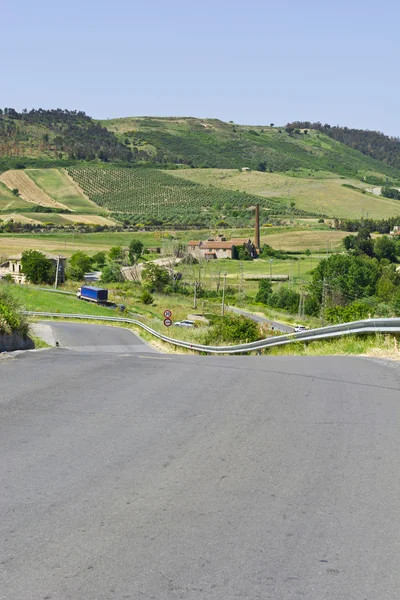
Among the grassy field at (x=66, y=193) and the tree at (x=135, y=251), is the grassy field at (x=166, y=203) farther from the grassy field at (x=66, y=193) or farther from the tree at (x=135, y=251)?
the tree at (x=135, y=251)

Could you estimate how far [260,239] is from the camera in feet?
470

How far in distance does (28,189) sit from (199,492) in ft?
617

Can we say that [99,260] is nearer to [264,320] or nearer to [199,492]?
[264,320]

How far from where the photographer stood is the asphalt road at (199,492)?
4348 millimetres

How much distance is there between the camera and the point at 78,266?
98438 millimetres

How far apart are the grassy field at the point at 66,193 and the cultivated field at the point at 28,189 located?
1.40 m

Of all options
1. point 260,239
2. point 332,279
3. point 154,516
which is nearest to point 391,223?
point 260,239

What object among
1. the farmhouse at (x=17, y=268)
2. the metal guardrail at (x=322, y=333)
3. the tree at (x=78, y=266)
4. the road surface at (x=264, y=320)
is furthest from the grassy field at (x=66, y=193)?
the metal guardrail at (x=322, y=333)

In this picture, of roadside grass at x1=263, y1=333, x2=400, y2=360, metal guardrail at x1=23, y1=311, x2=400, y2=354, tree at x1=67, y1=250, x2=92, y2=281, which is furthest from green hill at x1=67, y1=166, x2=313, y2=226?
roadside grass at x1=263, y1=333, x2=400, y2=360

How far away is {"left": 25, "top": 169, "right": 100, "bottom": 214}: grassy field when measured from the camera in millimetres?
179125

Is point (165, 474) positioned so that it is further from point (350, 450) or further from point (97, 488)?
point (350, 450)

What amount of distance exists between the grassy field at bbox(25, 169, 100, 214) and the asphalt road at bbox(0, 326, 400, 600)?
166682 mm

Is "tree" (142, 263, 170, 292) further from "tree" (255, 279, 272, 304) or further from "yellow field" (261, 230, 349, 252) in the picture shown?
"yellow field" (261, 230, 349, 252)

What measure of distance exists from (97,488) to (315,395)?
440 centimetres
